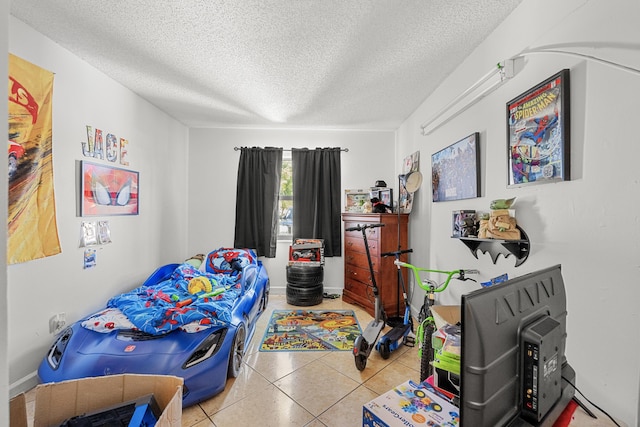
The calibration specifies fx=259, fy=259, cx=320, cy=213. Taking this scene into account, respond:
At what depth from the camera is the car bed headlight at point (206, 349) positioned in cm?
168

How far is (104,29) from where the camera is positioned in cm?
179

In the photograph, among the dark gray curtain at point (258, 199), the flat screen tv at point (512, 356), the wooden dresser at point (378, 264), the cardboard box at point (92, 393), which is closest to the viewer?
the flat screen tv at point (512, 356)

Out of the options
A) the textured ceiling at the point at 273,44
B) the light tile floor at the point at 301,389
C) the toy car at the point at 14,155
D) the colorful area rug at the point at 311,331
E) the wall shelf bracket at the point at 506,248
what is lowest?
the light tile floor at the point at 301,389

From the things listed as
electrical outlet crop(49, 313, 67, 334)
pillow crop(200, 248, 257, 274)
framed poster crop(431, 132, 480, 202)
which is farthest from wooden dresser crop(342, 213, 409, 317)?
electrical outlet crop(49, 313, 67, 334)

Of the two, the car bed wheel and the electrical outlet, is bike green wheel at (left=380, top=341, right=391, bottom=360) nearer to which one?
the car bed wheel

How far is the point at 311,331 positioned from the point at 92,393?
5.99ft

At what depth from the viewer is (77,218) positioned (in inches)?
84.0

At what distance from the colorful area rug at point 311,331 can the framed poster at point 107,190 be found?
75.3 inches

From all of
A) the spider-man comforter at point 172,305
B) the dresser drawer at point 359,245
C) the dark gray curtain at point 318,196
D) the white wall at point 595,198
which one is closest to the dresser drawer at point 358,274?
the dresser drawer at point 359,245

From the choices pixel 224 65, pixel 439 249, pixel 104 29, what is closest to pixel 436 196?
pixel 439 249

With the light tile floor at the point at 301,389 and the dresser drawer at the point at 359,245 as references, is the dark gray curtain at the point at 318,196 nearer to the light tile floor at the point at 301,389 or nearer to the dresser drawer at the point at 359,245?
the dresser drawer at the point at 359,245

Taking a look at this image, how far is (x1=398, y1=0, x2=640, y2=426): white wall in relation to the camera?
973 mm

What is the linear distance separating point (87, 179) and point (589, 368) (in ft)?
11.3

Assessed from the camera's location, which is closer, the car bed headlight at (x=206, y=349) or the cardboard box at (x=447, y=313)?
the cardboard box at (x=447, y=313)
